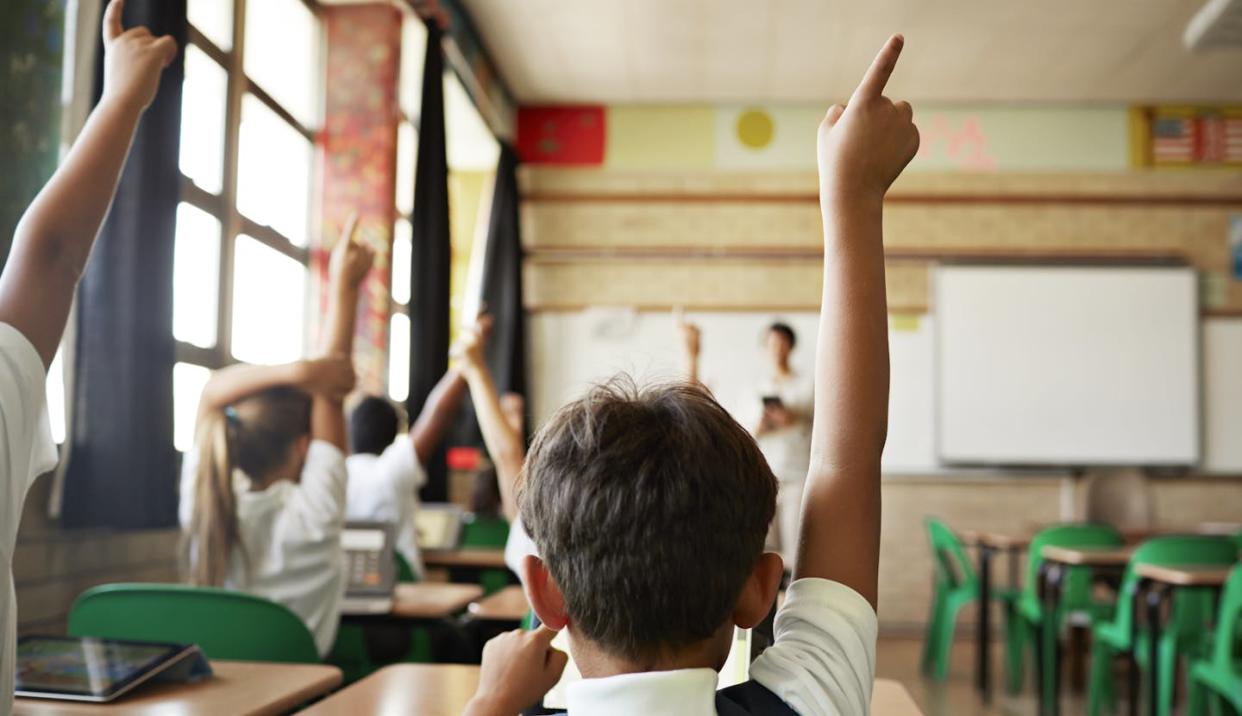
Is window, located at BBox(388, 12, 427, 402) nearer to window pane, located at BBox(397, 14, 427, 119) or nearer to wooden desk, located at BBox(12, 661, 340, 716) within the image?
window pane, located at BBox(397, 14, 427, 119)

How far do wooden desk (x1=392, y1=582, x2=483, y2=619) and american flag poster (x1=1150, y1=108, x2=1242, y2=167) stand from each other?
6.29 meters

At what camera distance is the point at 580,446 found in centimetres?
81

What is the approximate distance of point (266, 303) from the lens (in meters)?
4.64

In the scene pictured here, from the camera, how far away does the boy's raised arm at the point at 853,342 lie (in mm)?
876

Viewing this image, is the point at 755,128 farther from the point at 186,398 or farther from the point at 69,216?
the point at 69,216

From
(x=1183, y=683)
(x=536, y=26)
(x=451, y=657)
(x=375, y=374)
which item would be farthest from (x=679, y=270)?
(x=451, y=657)

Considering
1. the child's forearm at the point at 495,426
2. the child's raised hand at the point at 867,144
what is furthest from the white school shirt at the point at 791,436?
the child's raised hand at the point at 867,144

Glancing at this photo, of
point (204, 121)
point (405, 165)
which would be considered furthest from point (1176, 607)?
point (405, 165)

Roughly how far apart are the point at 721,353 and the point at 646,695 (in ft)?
21.9

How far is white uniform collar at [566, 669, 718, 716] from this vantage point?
2.51 ft

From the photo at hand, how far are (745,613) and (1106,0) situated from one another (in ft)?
19.4

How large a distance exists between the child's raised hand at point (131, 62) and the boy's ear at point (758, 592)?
85cm

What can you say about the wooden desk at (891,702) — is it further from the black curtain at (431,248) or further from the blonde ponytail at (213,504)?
the black curtain at (431,248)

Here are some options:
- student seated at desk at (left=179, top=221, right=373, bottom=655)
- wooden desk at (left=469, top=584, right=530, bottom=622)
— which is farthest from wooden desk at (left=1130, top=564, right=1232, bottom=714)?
student seated at desk at (left=179, top=221, right=373, bottom=655)
